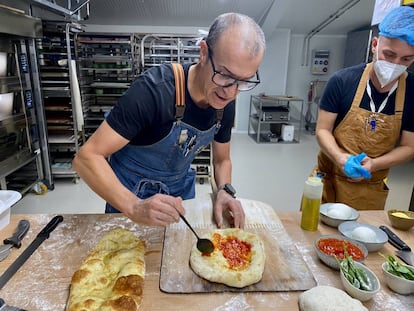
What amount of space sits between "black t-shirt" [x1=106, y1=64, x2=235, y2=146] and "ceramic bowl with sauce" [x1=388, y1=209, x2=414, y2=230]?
0.85 metres

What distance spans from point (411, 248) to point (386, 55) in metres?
0.93

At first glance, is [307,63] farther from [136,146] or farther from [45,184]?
[136,146]

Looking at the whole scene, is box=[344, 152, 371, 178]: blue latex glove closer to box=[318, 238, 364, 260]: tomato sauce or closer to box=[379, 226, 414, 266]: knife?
box=[379, 226, 414, 266]: knife

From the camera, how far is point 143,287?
0.88 meters

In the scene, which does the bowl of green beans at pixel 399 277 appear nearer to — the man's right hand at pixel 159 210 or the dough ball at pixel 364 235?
the dough ball at pixel 364 235

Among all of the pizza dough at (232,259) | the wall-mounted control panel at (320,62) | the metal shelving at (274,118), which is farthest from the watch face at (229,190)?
the wall-mounted control panel at (320,62)

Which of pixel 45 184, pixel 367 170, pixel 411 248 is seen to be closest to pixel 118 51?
pixel 45 184

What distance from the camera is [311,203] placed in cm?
116

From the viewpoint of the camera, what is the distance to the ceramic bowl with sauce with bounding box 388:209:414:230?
1.19 m

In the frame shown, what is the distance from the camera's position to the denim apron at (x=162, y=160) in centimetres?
124

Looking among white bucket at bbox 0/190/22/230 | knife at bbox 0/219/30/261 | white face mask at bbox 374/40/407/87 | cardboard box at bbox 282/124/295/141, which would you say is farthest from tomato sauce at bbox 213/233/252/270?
cardboard box at bbox 282/124/295/141

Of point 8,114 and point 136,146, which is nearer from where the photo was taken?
point 136,146

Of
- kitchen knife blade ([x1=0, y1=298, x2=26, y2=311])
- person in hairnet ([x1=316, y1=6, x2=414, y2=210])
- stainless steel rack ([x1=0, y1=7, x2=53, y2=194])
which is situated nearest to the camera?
kitchen knife blade ([x1=0, y1=298, x2=26, y2=311])

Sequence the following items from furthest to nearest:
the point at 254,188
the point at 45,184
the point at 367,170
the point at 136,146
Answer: the point at 254,188
the point at 45,184
the point at 367,170
the point at 136,146
